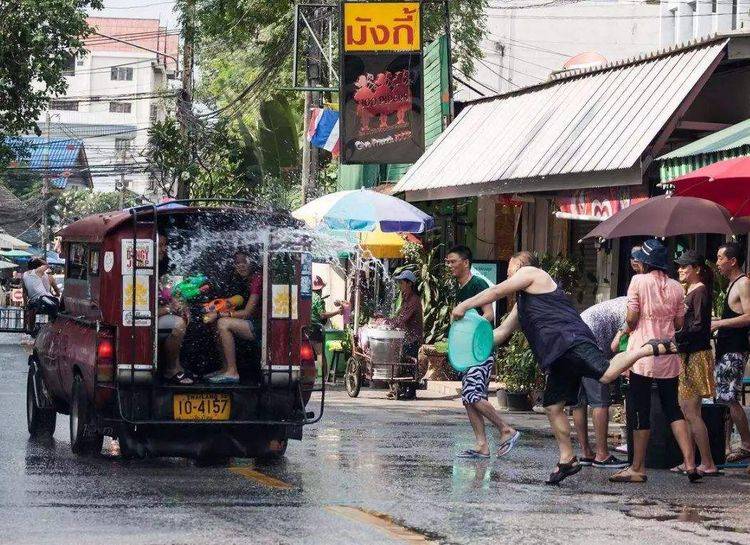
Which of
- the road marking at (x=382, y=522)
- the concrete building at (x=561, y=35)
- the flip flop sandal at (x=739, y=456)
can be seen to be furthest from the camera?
the concrete building at (x=561, y=35)

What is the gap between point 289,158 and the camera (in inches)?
1409

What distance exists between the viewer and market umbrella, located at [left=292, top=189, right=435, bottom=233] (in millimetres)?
21672

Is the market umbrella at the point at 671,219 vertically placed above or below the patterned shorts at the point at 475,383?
above

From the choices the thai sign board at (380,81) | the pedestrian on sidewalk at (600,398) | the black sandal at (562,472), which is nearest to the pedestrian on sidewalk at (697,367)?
the pedestrian on sidewalk at (600,398)


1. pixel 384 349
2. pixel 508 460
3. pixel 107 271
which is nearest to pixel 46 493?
pixel 107 271

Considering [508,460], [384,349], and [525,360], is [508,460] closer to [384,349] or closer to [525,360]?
[525,360]

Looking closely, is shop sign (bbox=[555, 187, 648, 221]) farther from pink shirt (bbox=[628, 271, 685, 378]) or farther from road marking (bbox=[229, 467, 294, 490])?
road marking (bbox=[229, 467, 294, 490])

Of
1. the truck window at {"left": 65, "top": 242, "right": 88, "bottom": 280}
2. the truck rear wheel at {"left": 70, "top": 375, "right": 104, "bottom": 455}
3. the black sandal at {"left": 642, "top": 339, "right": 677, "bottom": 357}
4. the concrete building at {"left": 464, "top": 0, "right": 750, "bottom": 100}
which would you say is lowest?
the truck rear wheel at {"left": 70, "top": 375, "right": 104, "bottom": 455}

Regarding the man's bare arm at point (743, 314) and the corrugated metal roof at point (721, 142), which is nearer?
the man's bare arm at point (743, 314)

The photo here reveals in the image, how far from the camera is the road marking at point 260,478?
1088 centimetres

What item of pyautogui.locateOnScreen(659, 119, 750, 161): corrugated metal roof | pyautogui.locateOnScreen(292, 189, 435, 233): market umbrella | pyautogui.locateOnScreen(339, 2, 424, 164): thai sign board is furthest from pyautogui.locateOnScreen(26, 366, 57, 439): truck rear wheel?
pyautogui.locateOnScreen(339, 2, 424, 164): thai sign board

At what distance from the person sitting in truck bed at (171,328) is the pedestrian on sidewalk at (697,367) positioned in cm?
402

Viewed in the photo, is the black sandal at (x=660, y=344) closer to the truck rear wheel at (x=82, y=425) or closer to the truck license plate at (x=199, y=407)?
the truck license plate at (x=199, y=407)

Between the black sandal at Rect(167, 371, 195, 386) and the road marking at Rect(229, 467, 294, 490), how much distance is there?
2.53 feet
